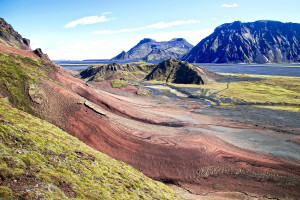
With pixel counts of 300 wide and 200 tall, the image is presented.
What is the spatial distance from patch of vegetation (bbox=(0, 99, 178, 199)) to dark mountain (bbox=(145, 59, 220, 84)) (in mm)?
102807

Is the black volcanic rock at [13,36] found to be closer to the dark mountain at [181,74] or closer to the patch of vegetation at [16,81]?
the dark mountain at [181,74]

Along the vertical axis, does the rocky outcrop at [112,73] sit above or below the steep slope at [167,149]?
above

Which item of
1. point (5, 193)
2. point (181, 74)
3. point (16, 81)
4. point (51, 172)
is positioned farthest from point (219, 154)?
point (181, 74)

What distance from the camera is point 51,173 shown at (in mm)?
12539

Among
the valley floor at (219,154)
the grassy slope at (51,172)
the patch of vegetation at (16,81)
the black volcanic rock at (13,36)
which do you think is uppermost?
the black volcanic rock at (13,36)

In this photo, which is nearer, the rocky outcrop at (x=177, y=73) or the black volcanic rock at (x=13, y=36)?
the rocky outcrop at (x=177, y=73)

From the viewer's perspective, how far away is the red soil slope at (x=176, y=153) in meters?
26.5

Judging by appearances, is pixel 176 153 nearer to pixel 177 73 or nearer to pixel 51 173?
pixel 51 173

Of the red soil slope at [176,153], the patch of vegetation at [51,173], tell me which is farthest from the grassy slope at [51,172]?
the red soil slope at [176,153]

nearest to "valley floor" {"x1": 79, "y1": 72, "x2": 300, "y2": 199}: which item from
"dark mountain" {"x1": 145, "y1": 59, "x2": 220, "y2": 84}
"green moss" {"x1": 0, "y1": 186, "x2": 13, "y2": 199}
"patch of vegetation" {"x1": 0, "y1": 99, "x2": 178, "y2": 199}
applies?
"patch of vegetation" {"x1": 0, "y1": 99, "x2": 178, "y2": 199}

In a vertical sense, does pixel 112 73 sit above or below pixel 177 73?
above

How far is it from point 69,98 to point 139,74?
125310 millimetres

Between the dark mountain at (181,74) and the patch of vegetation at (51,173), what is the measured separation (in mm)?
102807

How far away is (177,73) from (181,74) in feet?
14.3
